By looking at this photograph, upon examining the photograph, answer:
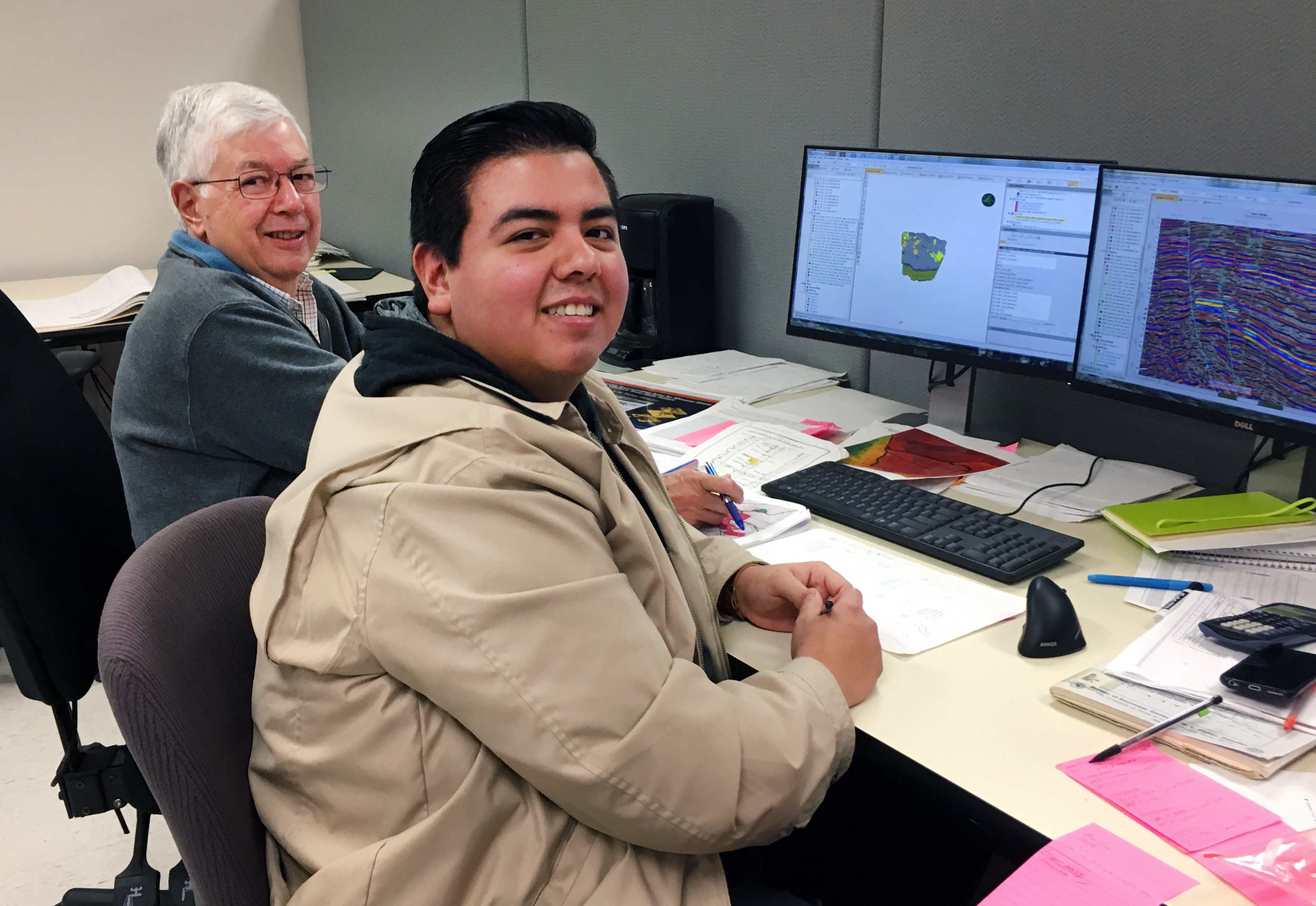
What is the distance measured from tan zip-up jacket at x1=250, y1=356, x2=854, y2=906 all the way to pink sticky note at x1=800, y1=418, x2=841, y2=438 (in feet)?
2.92

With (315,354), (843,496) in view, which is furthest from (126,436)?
(843,496)

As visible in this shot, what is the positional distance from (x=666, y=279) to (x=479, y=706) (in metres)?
1.59

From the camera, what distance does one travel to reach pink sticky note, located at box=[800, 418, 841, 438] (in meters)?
1.76

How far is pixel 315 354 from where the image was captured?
5.21ft

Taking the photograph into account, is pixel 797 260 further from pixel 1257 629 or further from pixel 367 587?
pixel 367 587

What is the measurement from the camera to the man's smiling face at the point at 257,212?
176 centimetres

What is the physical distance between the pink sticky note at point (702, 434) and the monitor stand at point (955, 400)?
1.18 feet

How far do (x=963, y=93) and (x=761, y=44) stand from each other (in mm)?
532

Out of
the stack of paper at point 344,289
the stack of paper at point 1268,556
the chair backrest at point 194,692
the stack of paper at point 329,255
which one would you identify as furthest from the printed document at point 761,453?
the stack of paper at point 329,255

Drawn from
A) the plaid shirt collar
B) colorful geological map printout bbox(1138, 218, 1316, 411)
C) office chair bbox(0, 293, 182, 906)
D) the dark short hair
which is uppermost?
the dark short hair

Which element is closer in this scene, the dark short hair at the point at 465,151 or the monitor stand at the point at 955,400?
the dark short hair at the point at 465,151

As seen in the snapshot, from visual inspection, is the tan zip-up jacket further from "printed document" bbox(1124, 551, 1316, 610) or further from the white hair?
the white hair

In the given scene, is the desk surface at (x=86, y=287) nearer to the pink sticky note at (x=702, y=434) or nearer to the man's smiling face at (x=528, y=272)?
the pink sticky note at (x=702, y=434)

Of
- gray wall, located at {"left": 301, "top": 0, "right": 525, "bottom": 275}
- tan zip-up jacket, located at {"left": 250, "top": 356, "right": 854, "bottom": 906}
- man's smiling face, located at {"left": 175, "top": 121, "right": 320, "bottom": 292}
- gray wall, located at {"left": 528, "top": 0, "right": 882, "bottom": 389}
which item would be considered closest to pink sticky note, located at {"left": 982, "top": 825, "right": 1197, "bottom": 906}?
tan zip-up jacket, located at {"left": 250, "top": 356, "right": 854, "bottom": 906}
